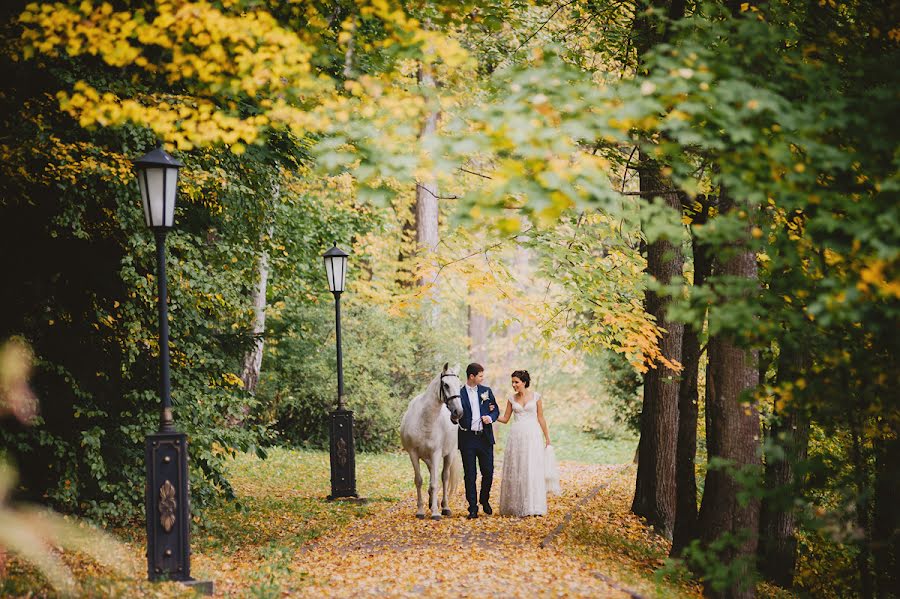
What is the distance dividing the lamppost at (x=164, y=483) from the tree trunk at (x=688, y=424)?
5.39 m

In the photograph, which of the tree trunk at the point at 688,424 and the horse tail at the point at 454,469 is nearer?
the tree trunk at the point at 688,424

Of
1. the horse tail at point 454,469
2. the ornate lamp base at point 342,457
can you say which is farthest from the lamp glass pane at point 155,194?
the ornate lamp base at point 342,457

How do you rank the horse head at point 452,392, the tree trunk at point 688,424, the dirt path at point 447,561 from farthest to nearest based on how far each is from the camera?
the horse head at point 452,392 → the tree trunk at point 688,424 → the dirt path at point 447,561

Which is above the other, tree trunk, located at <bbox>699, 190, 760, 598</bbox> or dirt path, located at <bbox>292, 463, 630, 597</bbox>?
tree trunk, located at <bbox>699, 190, 760, 598</bbox>

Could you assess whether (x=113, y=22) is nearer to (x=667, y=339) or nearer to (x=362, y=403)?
(x=667, y=339)

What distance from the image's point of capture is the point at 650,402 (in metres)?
11.6

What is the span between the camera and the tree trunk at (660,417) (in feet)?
36.8

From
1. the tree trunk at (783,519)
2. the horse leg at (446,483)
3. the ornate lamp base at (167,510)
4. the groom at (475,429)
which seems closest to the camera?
the ornate lamp base at (167,510)

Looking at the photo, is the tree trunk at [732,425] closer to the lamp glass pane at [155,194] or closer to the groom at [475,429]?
the groom at [475,429]

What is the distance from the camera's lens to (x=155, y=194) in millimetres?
7316

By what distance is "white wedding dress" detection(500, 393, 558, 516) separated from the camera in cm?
1168

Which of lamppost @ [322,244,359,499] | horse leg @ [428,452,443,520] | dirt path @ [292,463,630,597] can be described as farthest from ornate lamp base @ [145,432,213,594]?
lamppost @ [322,244,359,499]

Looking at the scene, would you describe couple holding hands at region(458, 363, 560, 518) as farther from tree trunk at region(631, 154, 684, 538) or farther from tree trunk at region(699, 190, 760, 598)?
tree trunk at region(699, 190, 760, 598)

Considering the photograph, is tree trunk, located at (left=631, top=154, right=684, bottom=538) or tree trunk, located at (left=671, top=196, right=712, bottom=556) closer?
tree trunk, located at (left=671, top=196, right=712, bottom=556)
